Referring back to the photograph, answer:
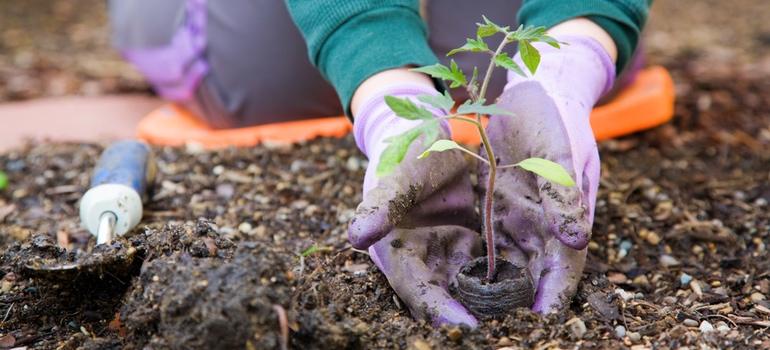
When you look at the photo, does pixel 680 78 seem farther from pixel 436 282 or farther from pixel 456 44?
pixel 436 282

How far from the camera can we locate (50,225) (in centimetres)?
156

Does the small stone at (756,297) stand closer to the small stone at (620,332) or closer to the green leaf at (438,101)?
the small stone at (620,332)

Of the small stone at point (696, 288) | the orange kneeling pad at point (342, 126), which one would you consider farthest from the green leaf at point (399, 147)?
the orange kneeling pad at point (342, 126)

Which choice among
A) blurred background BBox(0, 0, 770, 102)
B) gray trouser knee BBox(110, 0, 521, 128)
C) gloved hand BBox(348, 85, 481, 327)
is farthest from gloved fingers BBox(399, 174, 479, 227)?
blurred background BBox(0, 0, 770, 102)

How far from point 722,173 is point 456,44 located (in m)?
0.69

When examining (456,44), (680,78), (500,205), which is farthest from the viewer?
(680,78)

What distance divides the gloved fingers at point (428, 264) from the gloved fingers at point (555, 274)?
0.10 metres

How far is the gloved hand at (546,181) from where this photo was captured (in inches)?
42.4

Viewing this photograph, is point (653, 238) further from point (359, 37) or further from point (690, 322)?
point (359, 37)

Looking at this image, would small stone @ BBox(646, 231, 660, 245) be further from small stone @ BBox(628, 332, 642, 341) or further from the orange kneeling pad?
the orange kneeling pad

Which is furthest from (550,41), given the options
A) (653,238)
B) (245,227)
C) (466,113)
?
(245,227)

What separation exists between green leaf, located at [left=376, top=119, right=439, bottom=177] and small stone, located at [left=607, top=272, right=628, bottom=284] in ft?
1.79

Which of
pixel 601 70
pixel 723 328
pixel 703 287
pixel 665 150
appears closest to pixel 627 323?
pixel 723 328

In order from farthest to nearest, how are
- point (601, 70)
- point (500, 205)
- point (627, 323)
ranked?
point (601, 70) < point (500, 205) < point (627, 323)
